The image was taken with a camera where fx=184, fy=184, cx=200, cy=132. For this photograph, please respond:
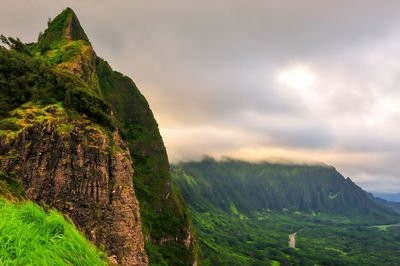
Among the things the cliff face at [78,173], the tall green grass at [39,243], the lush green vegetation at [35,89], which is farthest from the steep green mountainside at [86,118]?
the tall green grass at [39,243]

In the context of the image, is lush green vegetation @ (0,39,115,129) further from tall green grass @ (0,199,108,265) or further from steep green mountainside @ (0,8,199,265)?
tall green grass @ (0,199,108,265)

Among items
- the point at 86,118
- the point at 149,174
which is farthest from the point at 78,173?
the point at 149,174

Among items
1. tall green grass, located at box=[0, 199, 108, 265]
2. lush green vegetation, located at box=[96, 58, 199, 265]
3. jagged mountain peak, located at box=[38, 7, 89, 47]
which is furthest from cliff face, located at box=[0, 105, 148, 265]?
jagged mountain peak, located at box=[38, 7, 89, 47]

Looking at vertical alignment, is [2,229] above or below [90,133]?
below

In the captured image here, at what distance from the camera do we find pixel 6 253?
3611 mm

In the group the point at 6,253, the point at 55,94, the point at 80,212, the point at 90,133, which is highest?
the point at 55,94

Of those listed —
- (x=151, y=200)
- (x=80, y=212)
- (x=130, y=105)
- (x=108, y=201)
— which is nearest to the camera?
(x=80, y=212)

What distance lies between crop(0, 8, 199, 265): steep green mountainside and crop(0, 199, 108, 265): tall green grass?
22.5 meters

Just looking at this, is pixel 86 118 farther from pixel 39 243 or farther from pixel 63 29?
pixel 63 29

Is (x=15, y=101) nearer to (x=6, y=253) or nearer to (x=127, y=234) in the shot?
(x=127, y=234)

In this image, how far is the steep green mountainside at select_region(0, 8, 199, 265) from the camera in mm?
25109

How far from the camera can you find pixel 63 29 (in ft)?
254

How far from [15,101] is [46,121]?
639 centimetres

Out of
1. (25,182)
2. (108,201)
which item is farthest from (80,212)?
(25,182)
